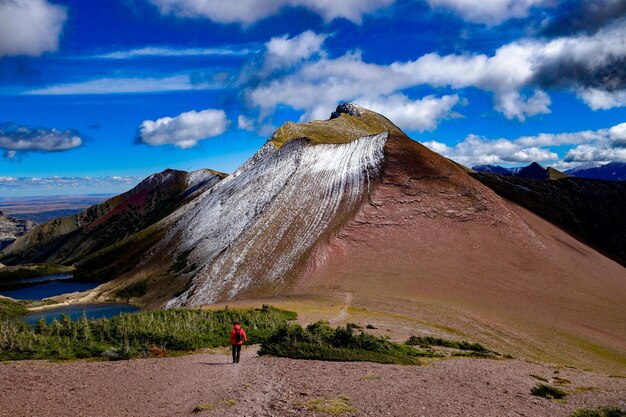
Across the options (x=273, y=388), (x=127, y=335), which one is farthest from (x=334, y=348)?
(x=127, y=335)

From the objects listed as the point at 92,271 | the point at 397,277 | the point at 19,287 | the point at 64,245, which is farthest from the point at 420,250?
the point at 64,245

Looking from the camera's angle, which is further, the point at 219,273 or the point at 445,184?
the point at 445,184

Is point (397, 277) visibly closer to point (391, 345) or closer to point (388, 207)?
point (388, 207)

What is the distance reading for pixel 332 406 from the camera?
49.4 feet

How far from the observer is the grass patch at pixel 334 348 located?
22516 millimetres

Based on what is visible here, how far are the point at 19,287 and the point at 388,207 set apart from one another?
10211 centimetres

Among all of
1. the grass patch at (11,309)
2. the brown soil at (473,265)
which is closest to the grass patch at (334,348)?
the brown soil at (473,265)

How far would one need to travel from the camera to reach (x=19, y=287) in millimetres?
116375

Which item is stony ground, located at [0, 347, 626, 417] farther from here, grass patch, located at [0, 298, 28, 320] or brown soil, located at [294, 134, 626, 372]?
grass patch, located at [0, 298, 28, 320]

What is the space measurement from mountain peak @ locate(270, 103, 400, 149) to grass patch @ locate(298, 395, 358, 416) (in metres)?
73.1

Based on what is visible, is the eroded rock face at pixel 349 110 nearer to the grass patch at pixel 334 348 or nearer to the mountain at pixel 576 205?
the mountain at pixel 576 205

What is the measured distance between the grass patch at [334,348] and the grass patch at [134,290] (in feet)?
185

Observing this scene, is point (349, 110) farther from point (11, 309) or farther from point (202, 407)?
point (202, 407)

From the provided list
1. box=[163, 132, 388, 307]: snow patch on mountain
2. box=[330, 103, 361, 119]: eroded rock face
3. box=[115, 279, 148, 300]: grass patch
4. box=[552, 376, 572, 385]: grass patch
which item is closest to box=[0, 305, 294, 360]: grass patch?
box=[552, 376, 572, 385]: grass patch
